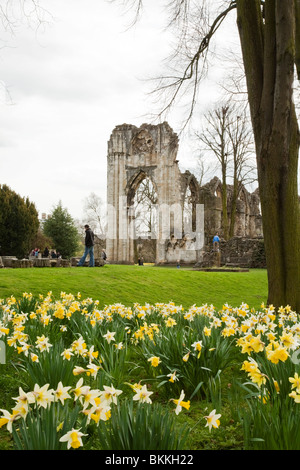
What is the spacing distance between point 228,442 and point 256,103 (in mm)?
5626

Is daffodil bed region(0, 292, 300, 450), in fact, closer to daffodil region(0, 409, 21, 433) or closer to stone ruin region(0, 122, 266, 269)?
daffodil region(0, 409, 21, 433)

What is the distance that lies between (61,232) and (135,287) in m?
31.3

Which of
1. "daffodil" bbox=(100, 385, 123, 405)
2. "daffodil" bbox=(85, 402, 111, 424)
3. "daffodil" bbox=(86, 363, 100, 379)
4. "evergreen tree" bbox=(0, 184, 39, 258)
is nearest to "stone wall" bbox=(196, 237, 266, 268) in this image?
"evergreen tree" bbox=(0, 184, 39, 258)

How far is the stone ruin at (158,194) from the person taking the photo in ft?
105

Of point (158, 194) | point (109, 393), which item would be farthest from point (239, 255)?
point (109, 393)

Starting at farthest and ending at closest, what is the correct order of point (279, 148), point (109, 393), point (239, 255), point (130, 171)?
point (130, 171) < point (239, 255) < point (279, 148) < point (109, 393)

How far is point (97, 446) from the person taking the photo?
234cm

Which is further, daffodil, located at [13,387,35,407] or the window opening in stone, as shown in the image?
the window opening in stone

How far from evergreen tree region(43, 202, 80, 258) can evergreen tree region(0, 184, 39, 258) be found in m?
4.30

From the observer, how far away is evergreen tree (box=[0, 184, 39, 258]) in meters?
35.2

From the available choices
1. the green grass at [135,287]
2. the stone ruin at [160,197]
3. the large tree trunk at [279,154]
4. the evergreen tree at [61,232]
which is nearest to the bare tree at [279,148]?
the large tree trunk at [279,154]

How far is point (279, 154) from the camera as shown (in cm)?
639

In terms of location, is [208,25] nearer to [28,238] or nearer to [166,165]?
[166,165]

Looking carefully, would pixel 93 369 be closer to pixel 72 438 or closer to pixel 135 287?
pixel 72 438
